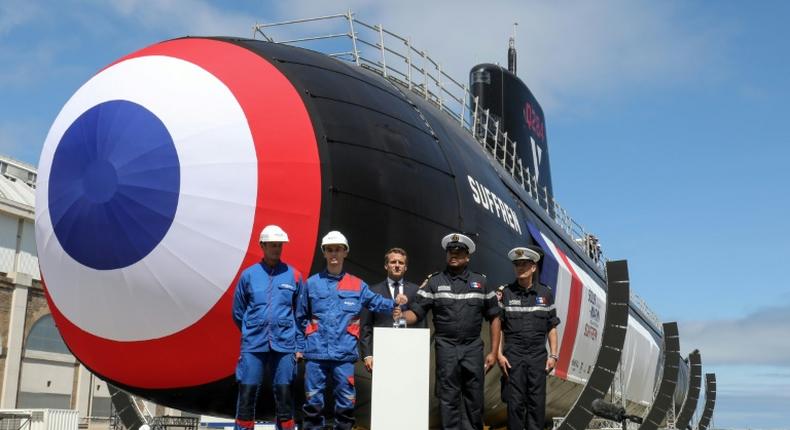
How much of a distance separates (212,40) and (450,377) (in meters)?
3.78

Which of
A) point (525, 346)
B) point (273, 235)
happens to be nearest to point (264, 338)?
point (273, 235)

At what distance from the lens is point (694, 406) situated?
82.0 ft

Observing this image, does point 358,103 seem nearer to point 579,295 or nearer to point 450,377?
→ point 450,377

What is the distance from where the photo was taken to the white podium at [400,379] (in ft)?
18.6

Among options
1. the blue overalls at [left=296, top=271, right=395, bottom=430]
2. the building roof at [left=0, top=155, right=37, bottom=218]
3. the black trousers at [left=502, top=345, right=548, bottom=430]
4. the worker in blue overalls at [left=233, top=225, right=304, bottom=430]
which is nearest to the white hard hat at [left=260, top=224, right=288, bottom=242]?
the worker in blue overalls at [left=233, top=225, right=304, bottom=430]

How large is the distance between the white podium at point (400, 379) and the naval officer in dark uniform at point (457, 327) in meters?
1.20

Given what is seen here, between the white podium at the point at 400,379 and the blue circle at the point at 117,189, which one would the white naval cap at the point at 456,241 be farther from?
the blue circle at the point at 117,189

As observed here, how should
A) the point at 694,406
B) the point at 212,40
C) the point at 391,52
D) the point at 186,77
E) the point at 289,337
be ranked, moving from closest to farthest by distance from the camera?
1. the point at 289,337
2. the point at 186,77
3. the point at 212,40
4. the point at 391,52
5. the point at 694,406

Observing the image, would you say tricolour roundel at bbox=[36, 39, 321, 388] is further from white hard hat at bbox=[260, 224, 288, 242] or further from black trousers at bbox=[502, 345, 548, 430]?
black trousers at bbox=[502, 345, 548, 430]

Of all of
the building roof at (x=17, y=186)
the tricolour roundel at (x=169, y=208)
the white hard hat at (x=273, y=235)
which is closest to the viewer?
the white hard hat at (x=273, y=235)

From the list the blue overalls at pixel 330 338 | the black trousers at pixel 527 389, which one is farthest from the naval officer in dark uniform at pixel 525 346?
the blue overalls at pixel 330 338

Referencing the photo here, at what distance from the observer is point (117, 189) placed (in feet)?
21.1

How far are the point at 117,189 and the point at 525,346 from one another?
150 inches

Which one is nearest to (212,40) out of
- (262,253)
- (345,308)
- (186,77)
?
(186,77)
